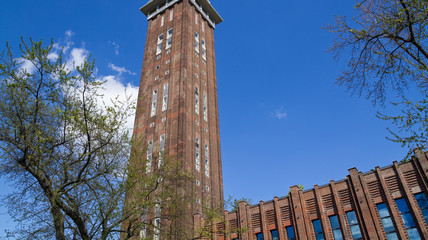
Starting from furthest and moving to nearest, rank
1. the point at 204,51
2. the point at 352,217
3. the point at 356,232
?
the point at 204,51 → the point at 352,217 → the point at 356,232

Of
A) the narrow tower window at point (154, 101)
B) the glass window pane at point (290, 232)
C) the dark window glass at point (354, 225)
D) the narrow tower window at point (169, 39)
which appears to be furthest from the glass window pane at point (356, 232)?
the narrow tower window at point (169, 39)

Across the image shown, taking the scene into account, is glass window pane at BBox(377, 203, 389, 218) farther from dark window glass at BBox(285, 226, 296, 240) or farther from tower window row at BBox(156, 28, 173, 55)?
tower window row at BBox(156, 28, 173, 55)

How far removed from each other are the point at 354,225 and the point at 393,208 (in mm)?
3055

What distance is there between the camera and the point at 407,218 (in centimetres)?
2300

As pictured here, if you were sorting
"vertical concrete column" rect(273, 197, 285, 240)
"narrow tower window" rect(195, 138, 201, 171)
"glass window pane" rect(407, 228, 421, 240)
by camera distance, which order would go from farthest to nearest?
"narrow tower window" rect(195, 138, 201, 171) < "vertical concrete column" rect(273, 197, 285, 240) < "glass window pane" rect(407, 228, 421, 240)

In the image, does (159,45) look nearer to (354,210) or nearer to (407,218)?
(354,210)

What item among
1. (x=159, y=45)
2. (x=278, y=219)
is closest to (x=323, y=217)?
(x=278, y=219)

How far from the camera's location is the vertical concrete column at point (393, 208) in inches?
889

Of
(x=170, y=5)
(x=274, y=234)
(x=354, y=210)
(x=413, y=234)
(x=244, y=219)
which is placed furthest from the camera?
(x=170, y=5)

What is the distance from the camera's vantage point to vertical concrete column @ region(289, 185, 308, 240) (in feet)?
86.1

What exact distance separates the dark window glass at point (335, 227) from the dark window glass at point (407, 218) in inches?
178

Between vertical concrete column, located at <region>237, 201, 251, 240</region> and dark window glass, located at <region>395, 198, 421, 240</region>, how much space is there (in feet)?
40.2

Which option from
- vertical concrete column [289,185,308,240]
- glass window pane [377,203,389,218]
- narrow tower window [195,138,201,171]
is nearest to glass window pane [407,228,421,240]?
glass window pane [377,203,389,218]

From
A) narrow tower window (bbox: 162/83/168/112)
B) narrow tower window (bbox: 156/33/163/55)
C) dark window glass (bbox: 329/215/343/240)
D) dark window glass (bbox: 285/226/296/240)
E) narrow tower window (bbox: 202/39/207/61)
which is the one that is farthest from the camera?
narrow tower window (bbox: 202/39/207/61)
